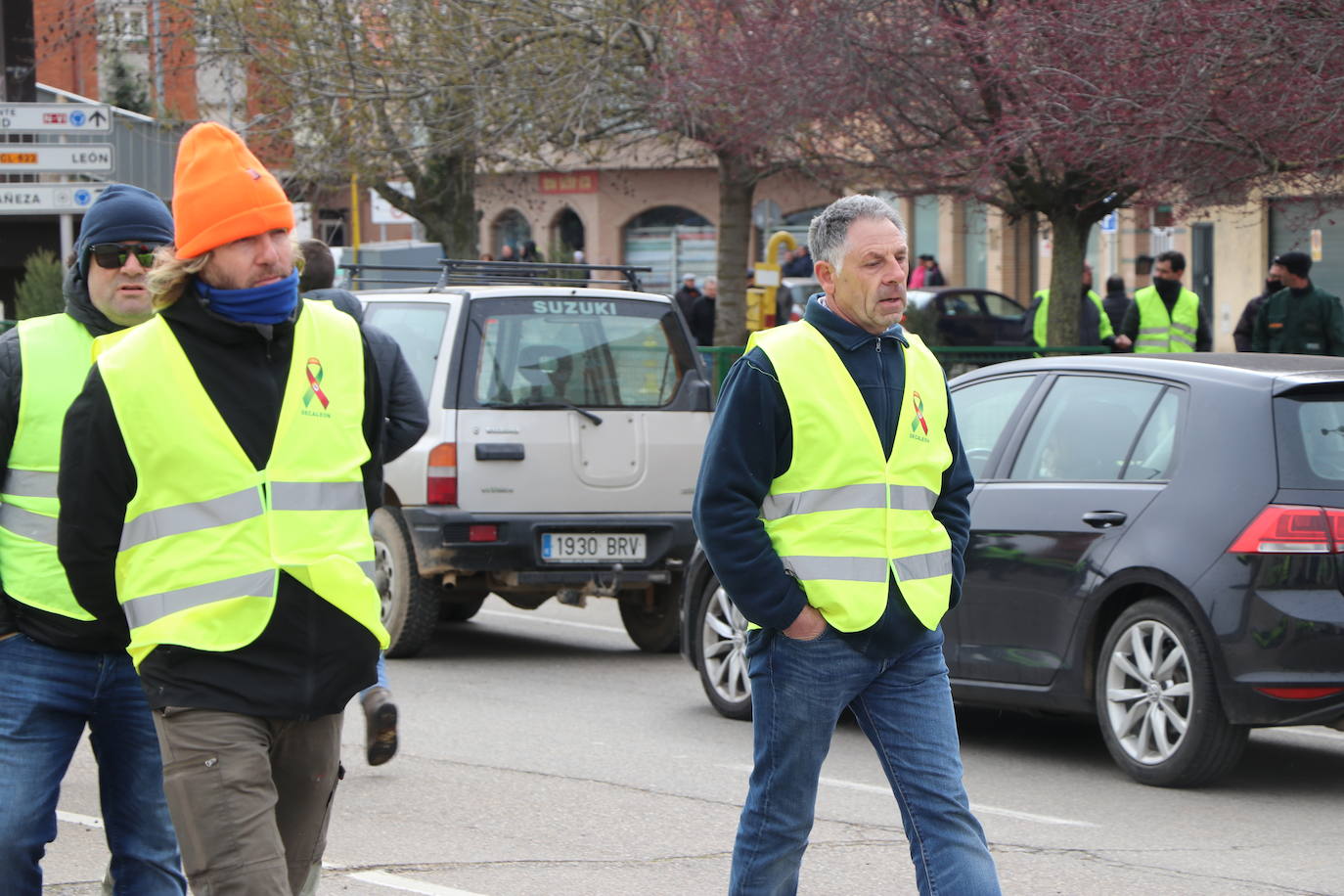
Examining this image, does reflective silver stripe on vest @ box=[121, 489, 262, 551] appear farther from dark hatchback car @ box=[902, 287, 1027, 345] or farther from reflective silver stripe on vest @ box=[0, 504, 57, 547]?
dark hatchback car @ box=[902, 287, 1027, 345]

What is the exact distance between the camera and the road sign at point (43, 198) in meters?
15.6

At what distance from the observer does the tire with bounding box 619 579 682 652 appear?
34.6 feet

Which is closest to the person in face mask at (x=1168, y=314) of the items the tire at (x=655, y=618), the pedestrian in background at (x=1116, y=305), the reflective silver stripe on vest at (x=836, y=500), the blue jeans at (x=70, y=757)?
the pedestrian in background at (x=1116, y=305)

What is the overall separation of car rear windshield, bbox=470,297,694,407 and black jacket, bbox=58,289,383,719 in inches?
250

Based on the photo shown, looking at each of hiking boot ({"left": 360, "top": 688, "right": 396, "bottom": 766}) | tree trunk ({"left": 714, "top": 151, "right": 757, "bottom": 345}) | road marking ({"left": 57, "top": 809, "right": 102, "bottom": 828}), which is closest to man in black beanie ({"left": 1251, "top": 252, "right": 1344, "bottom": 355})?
tree trunk ({"left": 714, "top": 151, "right": 757, "bottom": 345})

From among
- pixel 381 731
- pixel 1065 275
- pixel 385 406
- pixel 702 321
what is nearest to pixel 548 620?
pixel 381 731

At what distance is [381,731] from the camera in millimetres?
5277

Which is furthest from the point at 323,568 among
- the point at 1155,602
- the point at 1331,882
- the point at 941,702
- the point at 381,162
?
the point at 381,162

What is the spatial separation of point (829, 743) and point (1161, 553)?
3.16m

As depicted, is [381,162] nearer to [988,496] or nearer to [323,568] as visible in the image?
[988,496]

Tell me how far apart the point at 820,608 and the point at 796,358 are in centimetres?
51

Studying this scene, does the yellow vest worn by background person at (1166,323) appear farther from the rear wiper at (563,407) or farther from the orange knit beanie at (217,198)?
the orange knit beanie at (217,198)

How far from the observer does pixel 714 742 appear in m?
8.01

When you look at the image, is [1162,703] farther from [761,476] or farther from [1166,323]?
[1166,323]
